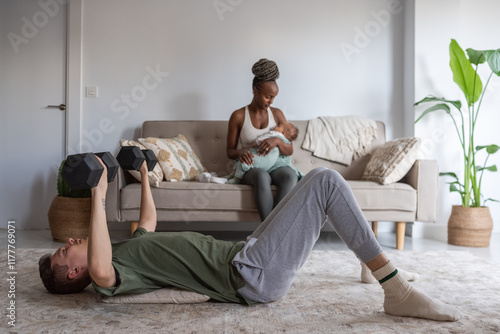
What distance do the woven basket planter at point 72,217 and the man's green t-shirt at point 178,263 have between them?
1.71 meters

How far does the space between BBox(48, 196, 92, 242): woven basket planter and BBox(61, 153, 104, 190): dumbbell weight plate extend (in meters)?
2.10

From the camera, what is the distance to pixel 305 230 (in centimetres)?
153

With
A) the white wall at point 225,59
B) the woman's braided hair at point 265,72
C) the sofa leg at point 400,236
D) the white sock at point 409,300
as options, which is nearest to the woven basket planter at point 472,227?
the sofa leg at point 400,236

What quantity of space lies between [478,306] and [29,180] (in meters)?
3.40

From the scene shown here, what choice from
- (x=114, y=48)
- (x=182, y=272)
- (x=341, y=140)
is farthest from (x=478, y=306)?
(x=114, y=48)

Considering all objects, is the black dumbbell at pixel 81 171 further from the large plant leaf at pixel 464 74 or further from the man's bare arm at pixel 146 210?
the large plant leaf at pixel 464 74

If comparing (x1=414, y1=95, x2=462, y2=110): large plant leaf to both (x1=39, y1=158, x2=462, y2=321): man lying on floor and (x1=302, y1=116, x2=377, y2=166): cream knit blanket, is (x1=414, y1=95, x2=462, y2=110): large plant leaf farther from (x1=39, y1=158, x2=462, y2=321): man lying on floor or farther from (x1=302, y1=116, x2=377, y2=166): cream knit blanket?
(x1=39, y1=158, x2=462, y2=321): man lying on floor

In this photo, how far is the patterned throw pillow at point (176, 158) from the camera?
10.3 feet

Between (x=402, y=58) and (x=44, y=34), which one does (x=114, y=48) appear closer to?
(x=44, y=34)

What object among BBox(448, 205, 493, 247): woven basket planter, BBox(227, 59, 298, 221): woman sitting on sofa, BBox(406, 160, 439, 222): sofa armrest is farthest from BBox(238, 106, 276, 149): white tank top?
BBox(448, 205, 493, 247): woven basket planter

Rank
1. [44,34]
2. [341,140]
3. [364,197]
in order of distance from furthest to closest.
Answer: [44,34], [341,140], [364,197]

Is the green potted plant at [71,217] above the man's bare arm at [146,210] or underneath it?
underneath

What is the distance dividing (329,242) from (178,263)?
2018mm

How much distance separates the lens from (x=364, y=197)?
3051 mm
